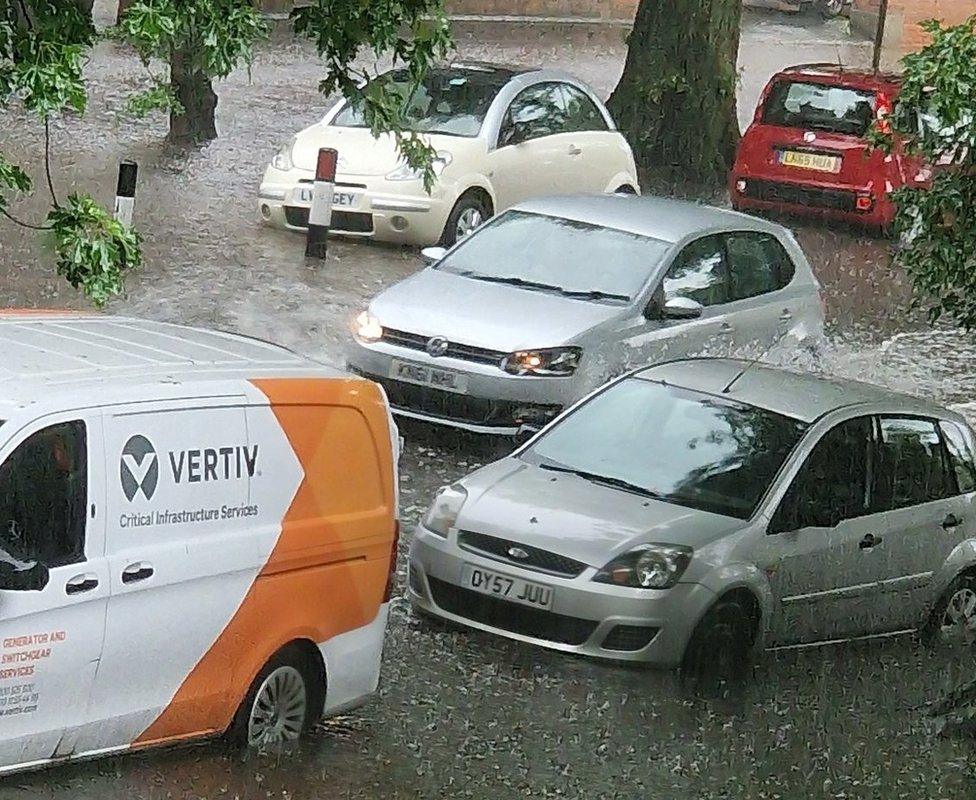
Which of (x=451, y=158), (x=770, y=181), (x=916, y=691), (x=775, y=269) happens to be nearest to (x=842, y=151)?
(x=770, y=181)

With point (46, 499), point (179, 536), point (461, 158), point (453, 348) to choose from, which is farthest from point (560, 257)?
point (46, 499)

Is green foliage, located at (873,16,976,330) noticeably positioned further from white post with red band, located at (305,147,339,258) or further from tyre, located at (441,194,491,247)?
tyre, located at (441,194,491,247)

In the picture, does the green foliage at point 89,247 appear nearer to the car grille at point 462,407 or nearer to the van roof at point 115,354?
the van roof at point 115,354

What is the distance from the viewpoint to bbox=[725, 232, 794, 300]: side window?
47.5 feet

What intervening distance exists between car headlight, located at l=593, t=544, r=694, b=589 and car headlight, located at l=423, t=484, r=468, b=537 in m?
0.88

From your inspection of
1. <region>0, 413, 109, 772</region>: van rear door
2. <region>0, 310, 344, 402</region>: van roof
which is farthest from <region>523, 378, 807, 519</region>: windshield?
<region>0, 413, 109, 772</region>: van rear door

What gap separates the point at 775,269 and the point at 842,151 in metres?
7.16

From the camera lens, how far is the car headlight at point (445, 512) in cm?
973

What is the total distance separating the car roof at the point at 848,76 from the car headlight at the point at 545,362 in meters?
10.8

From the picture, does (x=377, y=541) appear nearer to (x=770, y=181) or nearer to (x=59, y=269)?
(x=59, y=269)

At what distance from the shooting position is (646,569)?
9250mm

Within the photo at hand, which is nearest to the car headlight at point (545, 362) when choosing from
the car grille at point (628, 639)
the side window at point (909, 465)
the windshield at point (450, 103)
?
the side window at point (909, 465)

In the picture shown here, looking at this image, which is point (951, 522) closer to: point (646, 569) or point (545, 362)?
point (646, 569)

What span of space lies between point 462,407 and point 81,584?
625 cm
